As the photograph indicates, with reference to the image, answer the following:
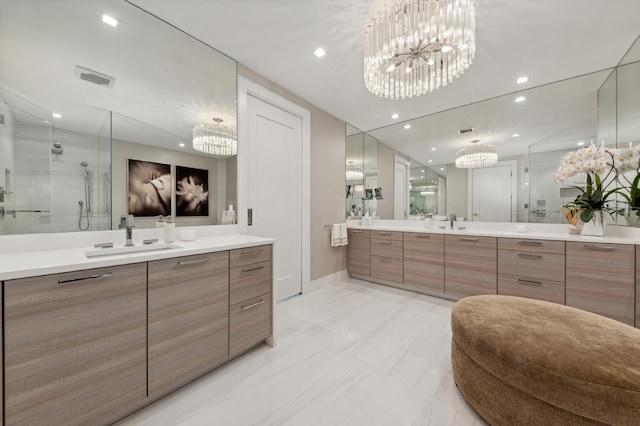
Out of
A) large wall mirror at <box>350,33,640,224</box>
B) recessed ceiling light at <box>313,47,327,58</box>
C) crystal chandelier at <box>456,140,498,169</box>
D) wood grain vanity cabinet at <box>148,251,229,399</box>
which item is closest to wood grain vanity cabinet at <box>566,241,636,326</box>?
large wall mirror at <box>350,33,640,224</box>

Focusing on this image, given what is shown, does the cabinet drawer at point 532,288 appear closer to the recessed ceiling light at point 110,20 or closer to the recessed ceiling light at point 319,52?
the recessed ceiling light at point 319,52

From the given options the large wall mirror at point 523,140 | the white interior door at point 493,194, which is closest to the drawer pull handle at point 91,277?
the large wall mirror at point 523,140

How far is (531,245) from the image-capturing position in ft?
7.63

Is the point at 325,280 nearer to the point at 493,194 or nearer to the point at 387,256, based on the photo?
the point at 387,256

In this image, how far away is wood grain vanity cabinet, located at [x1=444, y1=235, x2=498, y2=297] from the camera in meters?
2.54

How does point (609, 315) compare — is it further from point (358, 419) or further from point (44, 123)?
point (44, 123)

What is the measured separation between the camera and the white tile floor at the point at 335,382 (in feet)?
4.11

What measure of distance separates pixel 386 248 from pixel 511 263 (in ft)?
4.61

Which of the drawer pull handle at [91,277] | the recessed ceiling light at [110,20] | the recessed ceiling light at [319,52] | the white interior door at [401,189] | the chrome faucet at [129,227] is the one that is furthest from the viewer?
the white interior door at [401,189]

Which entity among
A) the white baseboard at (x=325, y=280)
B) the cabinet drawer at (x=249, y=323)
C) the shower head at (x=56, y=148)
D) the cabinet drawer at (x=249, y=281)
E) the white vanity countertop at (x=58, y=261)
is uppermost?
the shower head at (x=56, y=148)

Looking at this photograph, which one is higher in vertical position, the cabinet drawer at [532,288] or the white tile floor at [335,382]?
the cabinet drawer at [532,288]

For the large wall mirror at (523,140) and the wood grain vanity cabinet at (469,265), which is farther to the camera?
the wood grain vanity cabinet at (469,265)

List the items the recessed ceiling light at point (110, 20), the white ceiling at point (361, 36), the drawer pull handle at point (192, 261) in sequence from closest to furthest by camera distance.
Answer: the drawer pull handle at point (192, 261)
the recessed ceiling light at point (110, 20)
the white ceiling at point (361, 36)

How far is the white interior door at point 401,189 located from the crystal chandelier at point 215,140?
264cm
